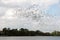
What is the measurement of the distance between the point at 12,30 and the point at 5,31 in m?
6.44

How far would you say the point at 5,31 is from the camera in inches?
4422

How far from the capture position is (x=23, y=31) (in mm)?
106000

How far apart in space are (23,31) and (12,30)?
6.97m

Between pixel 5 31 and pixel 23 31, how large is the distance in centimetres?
1304

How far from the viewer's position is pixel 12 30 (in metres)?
108
